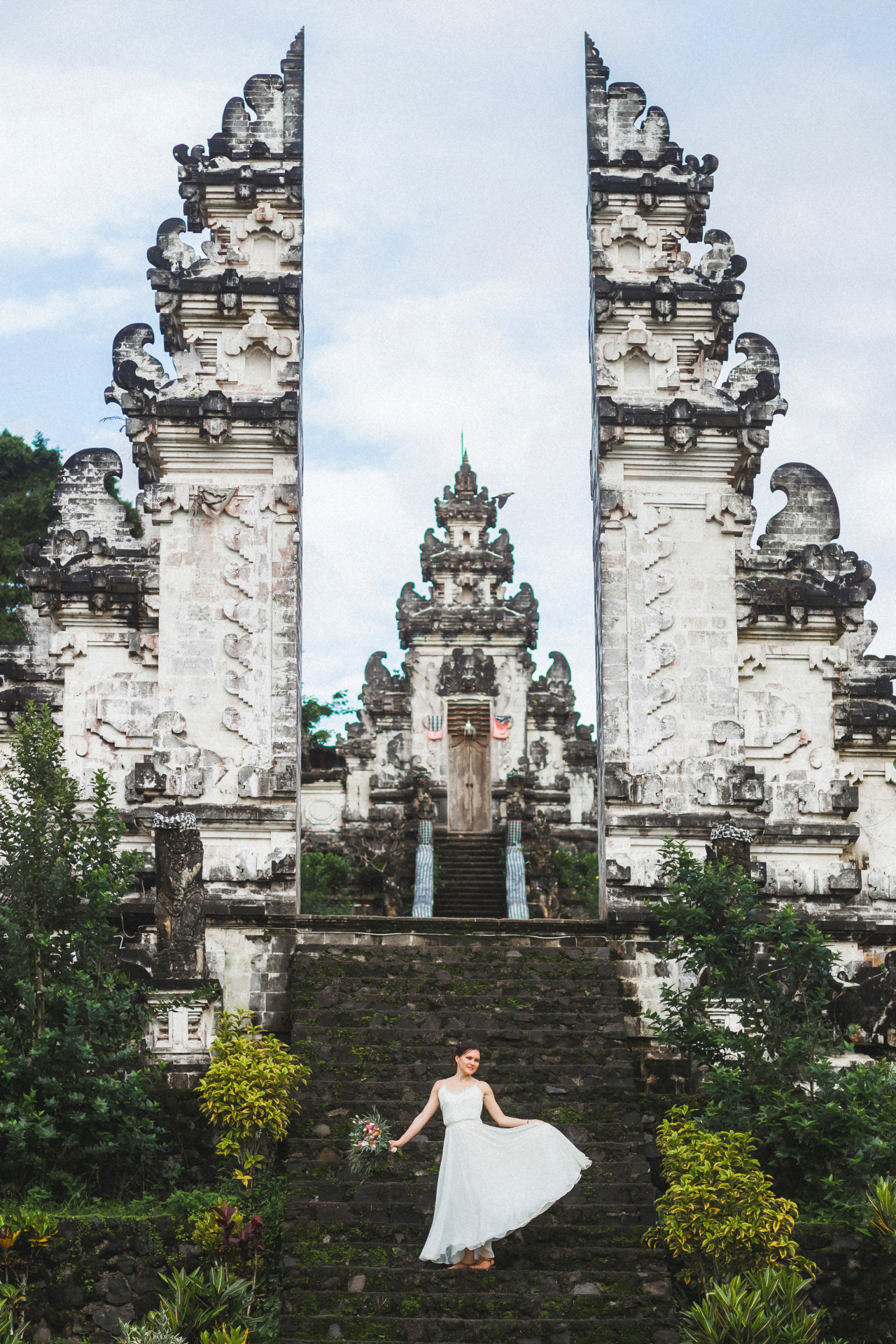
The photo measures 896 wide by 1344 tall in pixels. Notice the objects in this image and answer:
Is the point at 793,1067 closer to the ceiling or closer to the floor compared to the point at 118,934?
closer to the floor

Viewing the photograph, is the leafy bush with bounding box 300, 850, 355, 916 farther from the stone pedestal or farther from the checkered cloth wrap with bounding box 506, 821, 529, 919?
the stone pedestal

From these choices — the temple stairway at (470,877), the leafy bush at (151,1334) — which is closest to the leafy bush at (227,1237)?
the leafy bush at (151,1334)

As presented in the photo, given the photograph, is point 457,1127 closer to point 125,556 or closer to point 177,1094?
point 177,1094

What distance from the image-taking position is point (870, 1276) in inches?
367

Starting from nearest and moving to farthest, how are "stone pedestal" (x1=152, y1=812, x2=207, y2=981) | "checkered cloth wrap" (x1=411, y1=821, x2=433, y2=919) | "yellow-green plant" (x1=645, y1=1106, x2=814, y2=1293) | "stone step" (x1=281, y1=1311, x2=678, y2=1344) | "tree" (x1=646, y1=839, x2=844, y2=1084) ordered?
"stone step" (x1=281, y1=1311, x2=678, y2=1344), "yellow-green plant" (x1=645, y1=1106, x2=814, y2=1293), "tree" (x1=646, y1=839, x2=844, y2=1084), "stone pedestal" (x1=152, y1=812, x2=207, y2=981), "checkered cloth wrap" (x1=411, y1=821, x2=433, y2=919)

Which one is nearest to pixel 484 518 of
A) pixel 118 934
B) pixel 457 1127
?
pixel 118 934

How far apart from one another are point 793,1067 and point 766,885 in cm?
490

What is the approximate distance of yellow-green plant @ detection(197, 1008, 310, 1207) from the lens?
10211 millimetres

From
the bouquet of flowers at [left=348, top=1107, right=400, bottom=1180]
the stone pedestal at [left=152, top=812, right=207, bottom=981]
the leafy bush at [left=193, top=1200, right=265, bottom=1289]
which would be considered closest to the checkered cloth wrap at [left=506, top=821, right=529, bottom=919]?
the stone pedestal at [left=152, top=812, right=207, bottom=981]

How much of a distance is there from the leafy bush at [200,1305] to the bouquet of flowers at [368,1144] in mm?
937

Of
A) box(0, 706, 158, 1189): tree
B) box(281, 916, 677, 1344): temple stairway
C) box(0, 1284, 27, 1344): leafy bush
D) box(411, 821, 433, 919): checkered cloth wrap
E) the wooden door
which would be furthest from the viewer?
the wooden door

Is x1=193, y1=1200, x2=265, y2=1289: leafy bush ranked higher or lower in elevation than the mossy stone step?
higher

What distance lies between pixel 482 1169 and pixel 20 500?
776 inches

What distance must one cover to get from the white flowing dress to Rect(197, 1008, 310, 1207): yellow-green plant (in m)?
1.53
